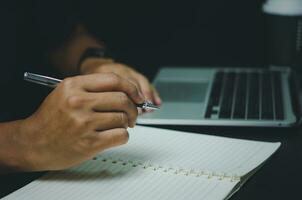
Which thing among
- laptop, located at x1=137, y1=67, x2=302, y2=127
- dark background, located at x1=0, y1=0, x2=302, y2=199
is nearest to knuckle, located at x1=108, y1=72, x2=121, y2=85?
laptop, located at x1=137, y1=67, x2=302, y2=127

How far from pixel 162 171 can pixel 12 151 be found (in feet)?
0.70

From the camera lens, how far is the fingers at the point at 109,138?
691mm

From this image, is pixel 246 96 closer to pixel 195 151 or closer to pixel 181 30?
pixel 195 151

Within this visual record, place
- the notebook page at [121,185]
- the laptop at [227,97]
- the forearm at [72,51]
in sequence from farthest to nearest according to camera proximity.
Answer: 1. the forearm at [72,51]
2. the laptop at [227,97]
3. the notebook page at [121,185]

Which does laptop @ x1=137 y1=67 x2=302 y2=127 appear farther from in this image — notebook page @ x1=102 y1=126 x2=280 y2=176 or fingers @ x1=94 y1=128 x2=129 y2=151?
fingers @ x1=94 y1=128 x2=129 y2=151

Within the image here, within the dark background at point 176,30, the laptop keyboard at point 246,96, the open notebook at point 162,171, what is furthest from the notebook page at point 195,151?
the dark background at point 176,30

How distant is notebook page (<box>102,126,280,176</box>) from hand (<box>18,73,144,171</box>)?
9 cm

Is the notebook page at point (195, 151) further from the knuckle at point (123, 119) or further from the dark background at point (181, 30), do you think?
the dark background at point (181, 30)

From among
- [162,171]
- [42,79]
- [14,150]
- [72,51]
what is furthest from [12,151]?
[72,51]

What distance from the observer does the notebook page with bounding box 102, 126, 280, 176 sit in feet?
2.40

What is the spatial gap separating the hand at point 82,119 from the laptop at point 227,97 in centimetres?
22

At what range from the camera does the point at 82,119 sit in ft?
2.25

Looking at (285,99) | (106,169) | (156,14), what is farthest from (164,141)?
(156,14)

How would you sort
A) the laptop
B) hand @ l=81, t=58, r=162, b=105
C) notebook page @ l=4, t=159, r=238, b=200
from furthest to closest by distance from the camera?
1. hand @ l=81, t=58, r=162, b=105
2. the laptop
3. notebook page @ l=4, t=159, r=238, b=200
